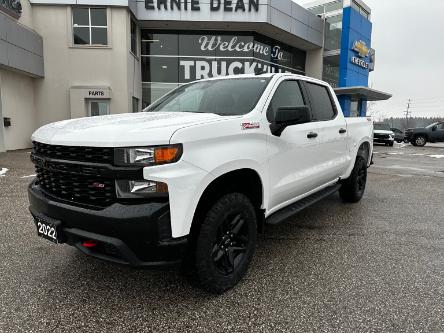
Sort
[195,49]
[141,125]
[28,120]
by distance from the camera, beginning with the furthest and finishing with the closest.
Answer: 1. [195,49]
2. [28,120]
3. [141,125]

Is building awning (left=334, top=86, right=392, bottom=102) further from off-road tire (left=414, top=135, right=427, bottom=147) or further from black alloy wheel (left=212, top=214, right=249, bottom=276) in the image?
black alloy wheel (left=212, top=214, right=249, bottom=276)

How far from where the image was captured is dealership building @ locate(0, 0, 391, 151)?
575 inches

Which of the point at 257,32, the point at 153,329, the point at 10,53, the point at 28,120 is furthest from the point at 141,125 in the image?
the point at 257,32

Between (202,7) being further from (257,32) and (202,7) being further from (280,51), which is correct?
(280,51)

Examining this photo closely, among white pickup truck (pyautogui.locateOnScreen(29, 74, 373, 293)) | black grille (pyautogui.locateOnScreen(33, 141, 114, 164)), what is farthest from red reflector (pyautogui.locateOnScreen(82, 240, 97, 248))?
black grille (pyautogui.locateOnScreen(33, 141, 114, 164))

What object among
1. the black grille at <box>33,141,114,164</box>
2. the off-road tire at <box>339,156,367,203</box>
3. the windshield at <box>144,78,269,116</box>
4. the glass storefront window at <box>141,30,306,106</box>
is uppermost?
the glass storefront window at <box>141,30,306,106</box>

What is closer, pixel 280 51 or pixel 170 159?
pixel 170 159

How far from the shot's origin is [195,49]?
1934 centimetres

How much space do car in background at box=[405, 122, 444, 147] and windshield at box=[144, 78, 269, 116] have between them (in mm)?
24208

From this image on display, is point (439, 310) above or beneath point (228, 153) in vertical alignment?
beneath

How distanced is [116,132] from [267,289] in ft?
5.71

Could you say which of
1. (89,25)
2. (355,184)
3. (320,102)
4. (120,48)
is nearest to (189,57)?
(120,48)

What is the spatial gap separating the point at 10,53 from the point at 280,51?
15233 millimetres

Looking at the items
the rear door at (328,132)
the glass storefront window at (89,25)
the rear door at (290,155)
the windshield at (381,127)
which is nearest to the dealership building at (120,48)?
the glass storefront window at (89,25)
